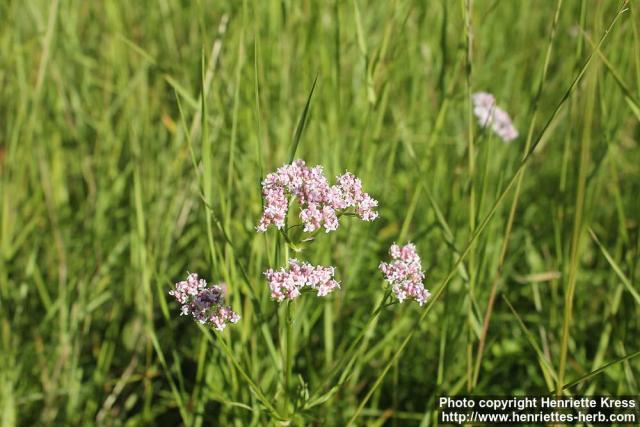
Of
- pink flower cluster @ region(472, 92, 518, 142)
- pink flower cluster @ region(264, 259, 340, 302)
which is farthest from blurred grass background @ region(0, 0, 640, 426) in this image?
pink flower cluster @ region(264, 259, 340, 302)

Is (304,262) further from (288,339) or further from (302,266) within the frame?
(288,339)

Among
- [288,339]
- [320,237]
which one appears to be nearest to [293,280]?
[288,339]

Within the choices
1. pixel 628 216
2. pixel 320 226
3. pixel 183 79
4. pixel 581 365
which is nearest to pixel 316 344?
pixel 581 365

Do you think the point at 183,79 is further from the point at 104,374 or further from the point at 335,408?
the point at 335,408

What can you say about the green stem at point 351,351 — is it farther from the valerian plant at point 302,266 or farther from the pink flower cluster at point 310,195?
the pink flower cluster at point 310,195

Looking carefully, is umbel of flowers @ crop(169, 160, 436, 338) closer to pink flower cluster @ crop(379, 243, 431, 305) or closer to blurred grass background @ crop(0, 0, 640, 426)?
pink flower cluster @ crop(379, 243, 431, 305)

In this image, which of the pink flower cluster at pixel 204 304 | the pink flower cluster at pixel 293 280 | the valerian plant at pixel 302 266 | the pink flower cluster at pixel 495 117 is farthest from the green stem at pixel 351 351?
the pink flower cluster at pixel 495 117
